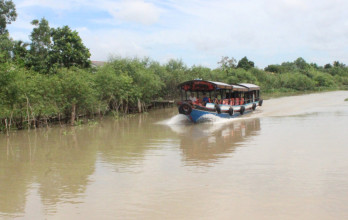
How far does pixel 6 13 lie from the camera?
29.8 metres

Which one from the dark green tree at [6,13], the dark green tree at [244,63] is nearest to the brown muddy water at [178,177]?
the dark green tree at [6,13]

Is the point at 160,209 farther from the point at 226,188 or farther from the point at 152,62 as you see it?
the point at 152,62

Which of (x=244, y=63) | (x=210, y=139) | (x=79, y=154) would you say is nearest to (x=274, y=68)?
(x=244, y=63)

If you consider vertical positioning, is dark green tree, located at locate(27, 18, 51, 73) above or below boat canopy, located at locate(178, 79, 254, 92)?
above

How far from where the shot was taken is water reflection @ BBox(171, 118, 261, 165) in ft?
33.6

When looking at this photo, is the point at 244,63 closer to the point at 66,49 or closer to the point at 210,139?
the point at 66,49

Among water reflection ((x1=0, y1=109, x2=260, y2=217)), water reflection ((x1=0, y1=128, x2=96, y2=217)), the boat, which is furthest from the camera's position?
the boat

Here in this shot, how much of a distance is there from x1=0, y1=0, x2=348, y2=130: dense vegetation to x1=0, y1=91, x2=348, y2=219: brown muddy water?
8.34 feet

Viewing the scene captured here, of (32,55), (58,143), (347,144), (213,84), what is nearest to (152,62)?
(32,55)

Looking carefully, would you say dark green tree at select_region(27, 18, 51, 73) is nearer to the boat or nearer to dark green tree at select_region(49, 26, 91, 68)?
dark green tree at select_region(49, 26, 91, 68)

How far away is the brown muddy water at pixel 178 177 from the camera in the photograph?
592cm

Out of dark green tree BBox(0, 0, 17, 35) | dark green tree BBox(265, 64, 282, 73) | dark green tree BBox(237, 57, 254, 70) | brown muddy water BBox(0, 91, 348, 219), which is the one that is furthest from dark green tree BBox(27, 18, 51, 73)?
dark green tree BBox(265, 64, 282, 73)

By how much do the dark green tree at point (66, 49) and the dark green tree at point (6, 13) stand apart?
24.3 ft

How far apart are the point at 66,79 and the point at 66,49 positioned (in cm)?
738
